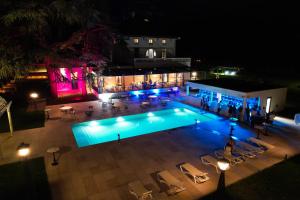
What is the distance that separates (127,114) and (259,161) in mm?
11177

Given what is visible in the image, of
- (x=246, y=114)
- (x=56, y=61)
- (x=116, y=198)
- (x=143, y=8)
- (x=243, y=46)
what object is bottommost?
(x=116, y=198)

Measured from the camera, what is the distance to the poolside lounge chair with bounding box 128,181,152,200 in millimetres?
7771

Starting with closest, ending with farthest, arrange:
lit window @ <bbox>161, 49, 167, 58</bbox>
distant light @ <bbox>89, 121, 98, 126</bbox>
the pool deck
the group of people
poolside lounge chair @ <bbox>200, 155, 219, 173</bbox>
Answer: the pool deck
poolside lounge chair @ <bbox>200, 155, 219, 173</bbox>
distant light @ <bbox>89, 121, 98, 126</bbox>
the group of people
lit window @ <bbox>161, 49, 167, 58</bbox>

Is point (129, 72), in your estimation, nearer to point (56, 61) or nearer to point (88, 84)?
point (88, 84)

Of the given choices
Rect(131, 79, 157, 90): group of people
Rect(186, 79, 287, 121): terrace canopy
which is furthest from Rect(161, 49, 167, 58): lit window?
Rect(186, 79, 287, 121): terrace canopy

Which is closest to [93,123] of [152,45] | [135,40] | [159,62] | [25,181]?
[25,181]

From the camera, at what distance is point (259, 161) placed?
10.7 meters

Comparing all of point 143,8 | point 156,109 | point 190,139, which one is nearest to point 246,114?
point 190,139

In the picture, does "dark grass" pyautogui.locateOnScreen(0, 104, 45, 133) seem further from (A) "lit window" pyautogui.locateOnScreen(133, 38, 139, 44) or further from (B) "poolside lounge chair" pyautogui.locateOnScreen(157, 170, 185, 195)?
(A) "lit window" pyautogui.locateOnScreen(133, 38, 139, 44)

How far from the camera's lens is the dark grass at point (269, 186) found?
27.1 feet

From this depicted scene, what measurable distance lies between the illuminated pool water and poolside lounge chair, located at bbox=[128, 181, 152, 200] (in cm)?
728

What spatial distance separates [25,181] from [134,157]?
5.05 meters

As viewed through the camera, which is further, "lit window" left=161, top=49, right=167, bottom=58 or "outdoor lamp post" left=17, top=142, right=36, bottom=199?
"lit window" left=161, top=49, right=167, bottom=58

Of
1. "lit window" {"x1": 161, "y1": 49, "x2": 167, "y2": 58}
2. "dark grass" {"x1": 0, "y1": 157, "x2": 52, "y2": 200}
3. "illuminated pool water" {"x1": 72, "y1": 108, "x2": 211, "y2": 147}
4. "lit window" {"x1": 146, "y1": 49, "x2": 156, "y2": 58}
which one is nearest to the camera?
"dark grass" {"x1": 0, "y1": 157, "x2": 52, "y2": 200}
